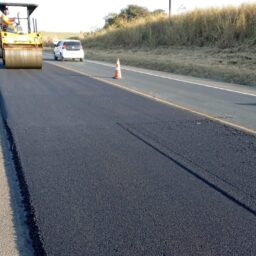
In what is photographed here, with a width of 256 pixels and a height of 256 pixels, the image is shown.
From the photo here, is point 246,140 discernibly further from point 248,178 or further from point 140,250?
point 140,250

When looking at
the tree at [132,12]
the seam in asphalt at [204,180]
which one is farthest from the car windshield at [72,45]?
the tree at [132,12]

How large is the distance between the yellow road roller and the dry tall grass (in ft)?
53.4

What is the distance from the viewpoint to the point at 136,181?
200 inches

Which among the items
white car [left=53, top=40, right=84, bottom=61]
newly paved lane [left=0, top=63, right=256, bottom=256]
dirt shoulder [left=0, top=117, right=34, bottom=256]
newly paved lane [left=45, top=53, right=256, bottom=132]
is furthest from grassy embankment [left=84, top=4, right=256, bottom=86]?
dirt shoulder [left=0, top=117, right=34, bottom=256]

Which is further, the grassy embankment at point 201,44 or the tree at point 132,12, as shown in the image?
the tree at point 132,12

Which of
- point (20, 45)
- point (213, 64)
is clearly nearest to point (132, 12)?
point (213, 64)

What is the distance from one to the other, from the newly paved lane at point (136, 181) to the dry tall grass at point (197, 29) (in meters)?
24.2

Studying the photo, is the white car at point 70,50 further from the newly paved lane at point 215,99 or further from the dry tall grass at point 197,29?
the newly paved lane at point 215,99

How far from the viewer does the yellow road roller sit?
20328mm

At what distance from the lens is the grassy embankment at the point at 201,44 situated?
23453 millimetres

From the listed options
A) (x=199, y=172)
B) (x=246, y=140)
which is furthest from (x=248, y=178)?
(x=246, y=140)

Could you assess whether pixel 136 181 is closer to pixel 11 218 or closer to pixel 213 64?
pixel 11 218

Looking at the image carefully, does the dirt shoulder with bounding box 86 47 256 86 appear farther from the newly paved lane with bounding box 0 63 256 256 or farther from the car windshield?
the newly paved lane with bounding box 0 63 256 256

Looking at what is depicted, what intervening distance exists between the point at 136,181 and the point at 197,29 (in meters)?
35.0
